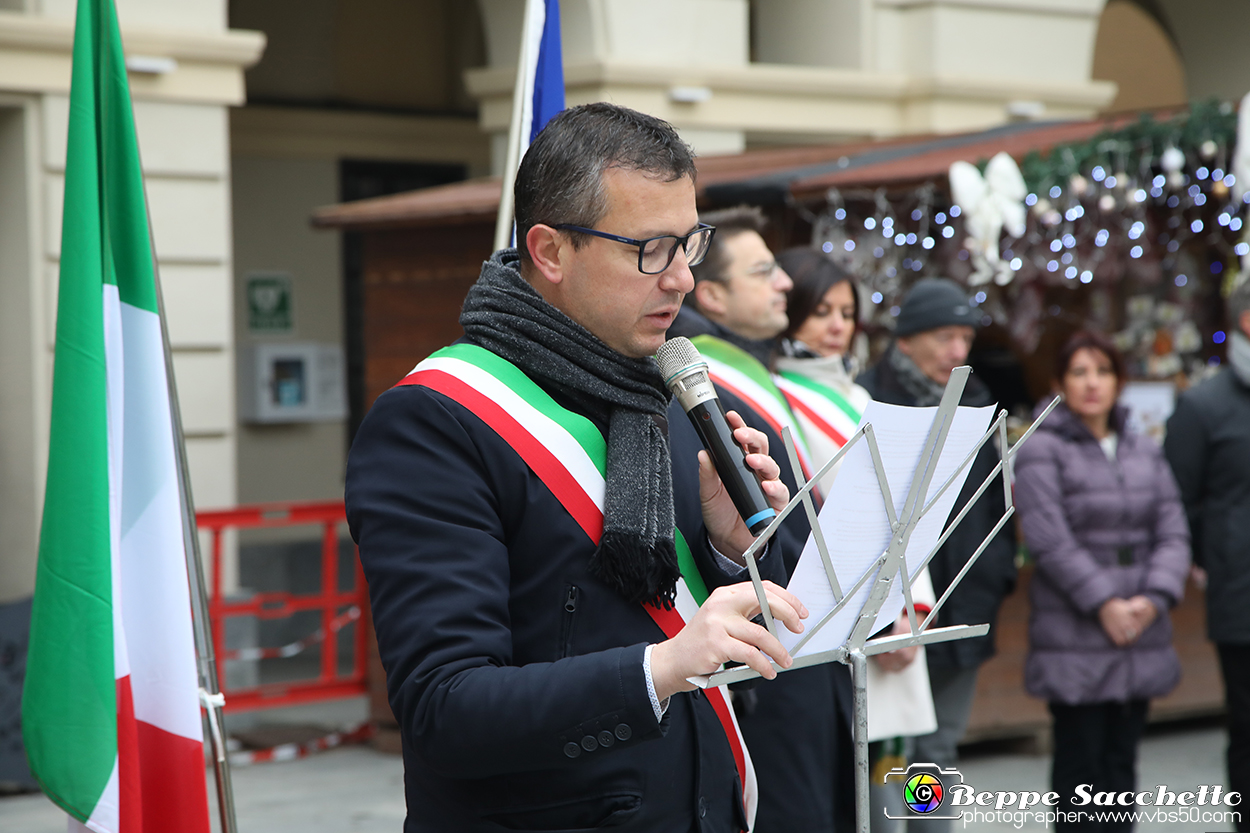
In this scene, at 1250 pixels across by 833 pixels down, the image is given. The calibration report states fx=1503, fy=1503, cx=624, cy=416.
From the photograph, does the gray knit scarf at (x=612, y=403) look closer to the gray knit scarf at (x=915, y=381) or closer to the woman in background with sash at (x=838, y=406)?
the woman in background with sash at (x=838, y=406)

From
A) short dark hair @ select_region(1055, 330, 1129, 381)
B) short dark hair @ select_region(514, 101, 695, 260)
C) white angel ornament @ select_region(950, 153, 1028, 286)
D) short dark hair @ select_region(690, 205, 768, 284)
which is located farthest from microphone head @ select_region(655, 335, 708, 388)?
white angel ornament @ select_region(950, 153, 1028, 286)

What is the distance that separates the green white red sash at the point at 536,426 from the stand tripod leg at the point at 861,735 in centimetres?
29

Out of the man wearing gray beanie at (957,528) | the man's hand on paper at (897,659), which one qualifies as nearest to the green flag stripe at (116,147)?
the man's hand on paper at (897,659)

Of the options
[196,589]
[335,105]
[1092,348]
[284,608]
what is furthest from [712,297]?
[335,105]

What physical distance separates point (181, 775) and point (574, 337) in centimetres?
157

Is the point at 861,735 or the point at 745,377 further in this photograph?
the point at 745,377

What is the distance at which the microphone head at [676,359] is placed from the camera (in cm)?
214

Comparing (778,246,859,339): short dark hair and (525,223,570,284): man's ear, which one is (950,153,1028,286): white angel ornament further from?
(525,223,570,284): man's ear

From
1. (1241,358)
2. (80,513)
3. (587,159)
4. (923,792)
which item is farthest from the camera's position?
(1241,358)

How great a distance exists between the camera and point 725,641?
1697mm

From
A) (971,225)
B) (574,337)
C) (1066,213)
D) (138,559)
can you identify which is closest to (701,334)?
(138,559)

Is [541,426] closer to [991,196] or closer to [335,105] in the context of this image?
[991,196]

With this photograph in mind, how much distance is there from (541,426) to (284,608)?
5243 mm

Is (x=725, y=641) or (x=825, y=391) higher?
(x=725, y=641)
